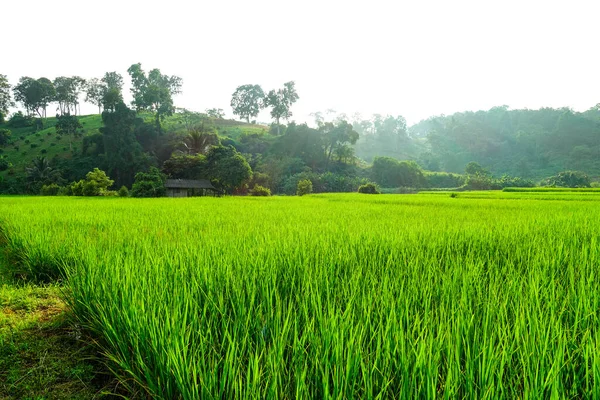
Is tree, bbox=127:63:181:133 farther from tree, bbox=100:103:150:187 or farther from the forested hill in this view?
the forested hill

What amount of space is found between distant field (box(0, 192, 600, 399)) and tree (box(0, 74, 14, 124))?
238 ft

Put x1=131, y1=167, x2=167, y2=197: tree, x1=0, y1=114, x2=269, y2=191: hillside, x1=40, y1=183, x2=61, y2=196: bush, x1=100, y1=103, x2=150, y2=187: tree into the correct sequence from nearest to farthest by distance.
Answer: x1=131, y1=167, x2=167, y2=197: tree → x1=40, y1=183, x2=61, y2=196: bush → x1=100, y1=103, x2=150, y2=187: tree → x1=0, y1=114, x2=269, y2=191: hillside

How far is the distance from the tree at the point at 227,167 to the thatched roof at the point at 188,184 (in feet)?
2.71

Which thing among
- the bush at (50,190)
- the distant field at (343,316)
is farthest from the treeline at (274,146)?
the distant field at (343,316)

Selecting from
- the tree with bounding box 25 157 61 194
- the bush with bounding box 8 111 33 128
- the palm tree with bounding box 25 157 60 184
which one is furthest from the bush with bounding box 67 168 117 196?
the bush with bounding box 8 111 33 128

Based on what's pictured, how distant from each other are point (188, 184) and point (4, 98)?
53747 millimetres

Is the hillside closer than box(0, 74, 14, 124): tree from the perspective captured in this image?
Yes

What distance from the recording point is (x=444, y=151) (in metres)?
80.9

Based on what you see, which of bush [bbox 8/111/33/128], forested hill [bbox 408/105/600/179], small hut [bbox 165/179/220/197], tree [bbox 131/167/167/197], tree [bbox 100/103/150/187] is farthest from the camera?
forested hill [bbox 408/105/600/179]

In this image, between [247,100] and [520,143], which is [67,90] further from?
[520,143]

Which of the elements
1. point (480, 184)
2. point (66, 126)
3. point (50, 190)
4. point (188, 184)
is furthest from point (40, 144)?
point (480, 184)

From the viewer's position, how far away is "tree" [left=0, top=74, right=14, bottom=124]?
56344 millimetres

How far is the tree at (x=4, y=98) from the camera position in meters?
56.3

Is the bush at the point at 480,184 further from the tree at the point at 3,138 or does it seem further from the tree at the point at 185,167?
the tree at the point at 3,138
